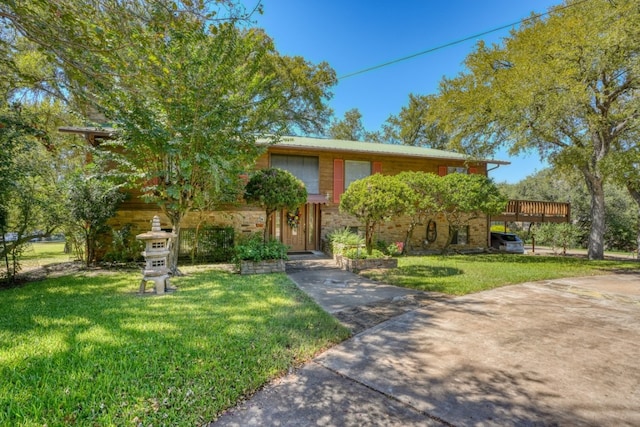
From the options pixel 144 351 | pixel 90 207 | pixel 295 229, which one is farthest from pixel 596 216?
pixel 90 207

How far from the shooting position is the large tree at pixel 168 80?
16.5ft

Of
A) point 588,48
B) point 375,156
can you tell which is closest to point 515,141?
point 588,48

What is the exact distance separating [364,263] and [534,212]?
12.8m

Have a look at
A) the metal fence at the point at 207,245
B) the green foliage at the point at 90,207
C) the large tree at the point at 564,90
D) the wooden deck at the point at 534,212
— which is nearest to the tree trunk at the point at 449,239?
the wooden deck at the point at 534,212

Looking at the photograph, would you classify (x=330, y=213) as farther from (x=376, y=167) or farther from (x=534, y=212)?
(x=534, y=212)

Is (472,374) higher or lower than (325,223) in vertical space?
lower

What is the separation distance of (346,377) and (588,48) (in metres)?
13.5

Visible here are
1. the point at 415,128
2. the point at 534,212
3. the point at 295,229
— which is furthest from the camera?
the point at 415,128

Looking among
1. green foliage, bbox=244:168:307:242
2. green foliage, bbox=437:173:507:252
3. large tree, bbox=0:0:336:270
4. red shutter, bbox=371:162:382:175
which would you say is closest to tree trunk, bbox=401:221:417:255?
green foliage, bbox=437:173:507:252

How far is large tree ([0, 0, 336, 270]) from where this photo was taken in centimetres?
503

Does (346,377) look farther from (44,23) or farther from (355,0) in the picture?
(355,0)

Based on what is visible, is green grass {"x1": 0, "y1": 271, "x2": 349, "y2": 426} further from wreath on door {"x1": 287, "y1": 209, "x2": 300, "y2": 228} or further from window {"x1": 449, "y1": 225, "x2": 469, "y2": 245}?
window {"x1": 449, "y1": 225, "x2": 469, "y2": 245}

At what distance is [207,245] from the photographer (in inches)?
421

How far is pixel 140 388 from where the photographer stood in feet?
8.07
